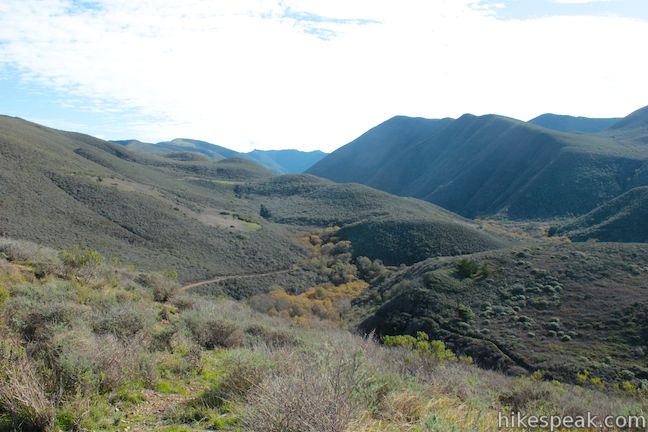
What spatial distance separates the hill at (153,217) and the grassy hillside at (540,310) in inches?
789

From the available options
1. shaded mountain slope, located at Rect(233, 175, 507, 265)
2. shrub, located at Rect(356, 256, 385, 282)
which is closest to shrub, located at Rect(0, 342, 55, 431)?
shrub, located at Rect(356, 256, 385, 282)

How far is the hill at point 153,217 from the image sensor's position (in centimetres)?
3956

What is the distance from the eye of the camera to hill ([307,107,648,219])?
93.9 m

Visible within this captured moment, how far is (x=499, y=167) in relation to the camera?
12281cm

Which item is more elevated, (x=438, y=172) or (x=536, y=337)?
(x=438, y=172)

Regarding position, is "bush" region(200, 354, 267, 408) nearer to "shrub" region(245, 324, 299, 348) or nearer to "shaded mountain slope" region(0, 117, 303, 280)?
"shrub" region(245, 324, 299, 348)

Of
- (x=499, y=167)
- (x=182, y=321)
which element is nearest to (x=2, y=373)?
(x=182, y=321)

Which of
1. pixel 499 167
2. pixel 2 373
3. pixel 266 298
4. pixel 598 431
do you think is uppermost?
pixel 499 167

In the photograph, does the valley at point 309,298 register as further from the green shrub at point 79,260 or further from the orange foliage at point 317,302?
the orange foliage at point 317,302

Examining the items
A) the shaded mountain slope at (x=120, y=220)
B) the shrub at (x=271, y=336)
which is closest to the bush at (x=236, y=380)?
the shrub at (x=271, y=336)

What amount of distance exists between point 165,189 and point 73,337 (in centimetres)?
7077

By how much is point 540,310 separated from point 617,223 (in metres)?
51.5

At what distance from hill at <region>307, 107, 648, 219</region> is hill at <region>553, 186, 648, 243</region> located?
1304 cm

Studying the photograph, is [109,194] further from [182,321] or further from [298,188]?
[298,188]
